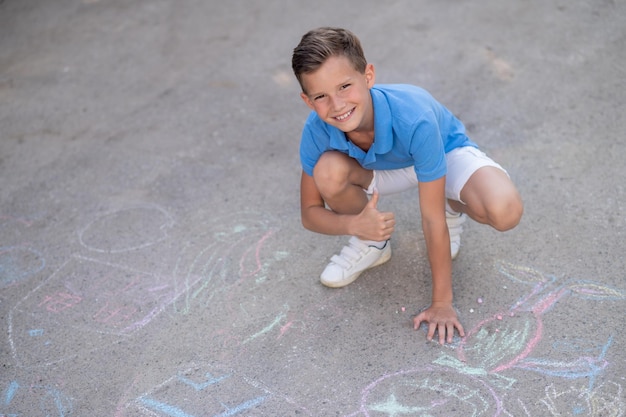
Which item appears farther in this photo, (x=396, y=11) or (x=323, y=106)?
(x=396, y=11)

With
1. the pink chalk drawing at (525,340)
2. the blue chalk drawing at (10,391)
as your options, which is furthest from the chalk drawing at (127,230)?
the pink chalk drawing at (525,340)

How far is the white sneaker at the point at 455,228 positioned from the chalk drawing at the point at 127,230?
1.27m

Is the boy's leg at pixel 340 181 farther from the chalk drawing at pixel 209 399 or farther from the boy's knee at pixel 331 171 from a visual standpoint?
the chalk drawing at pixel 209 399

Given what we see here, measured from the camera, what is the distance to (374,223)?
2289 millimetres

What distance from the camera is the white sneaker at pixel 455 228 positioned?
8.70 feet

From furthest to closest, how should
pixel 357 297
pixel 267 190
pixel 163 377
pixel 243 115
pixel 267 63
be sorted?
pixel 267 63, pixel 243 115, pixel 267 190, pixel 357 297, pixel 163 377

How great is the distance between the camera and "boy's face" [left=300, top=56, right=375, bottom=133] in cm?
222

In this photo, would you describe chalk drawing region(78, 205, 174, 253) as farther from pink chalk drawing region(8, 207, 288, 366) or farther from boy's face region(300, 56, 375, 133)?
boy's face region(300, 56, 375, 133)

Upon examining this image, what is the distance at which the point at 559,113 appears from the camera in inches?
139

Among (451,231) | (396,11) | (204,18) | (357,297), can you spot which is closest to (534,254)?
(451,231)

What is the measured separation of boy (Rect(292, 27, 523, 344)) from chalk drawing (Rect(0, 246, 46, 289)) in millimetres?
1246

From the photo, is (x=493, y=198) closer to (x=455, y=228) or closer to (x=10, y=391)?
(x=455, y=228)

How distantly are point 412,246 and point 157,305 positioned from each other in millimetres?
1069

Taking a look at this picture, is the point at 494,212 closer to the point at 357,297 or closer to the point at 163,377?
the point at 357,297
